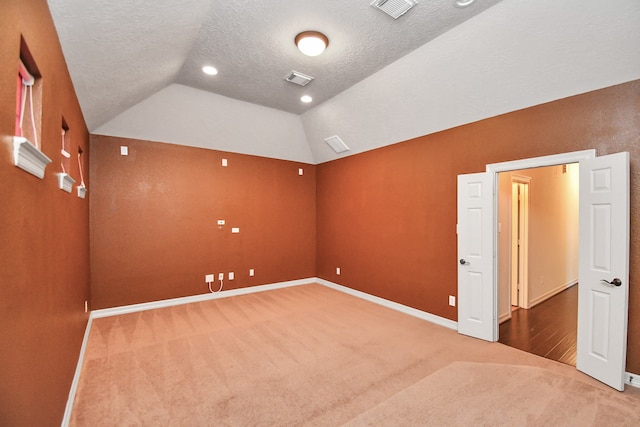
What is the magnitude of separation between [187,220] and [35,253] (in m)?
3.36

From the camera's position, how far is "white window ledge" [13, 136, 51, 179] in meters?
1.12

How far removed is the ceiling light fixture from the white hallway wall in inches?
38.9

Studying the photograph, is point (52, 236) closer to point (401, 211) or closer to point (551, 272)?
point (401, 211)

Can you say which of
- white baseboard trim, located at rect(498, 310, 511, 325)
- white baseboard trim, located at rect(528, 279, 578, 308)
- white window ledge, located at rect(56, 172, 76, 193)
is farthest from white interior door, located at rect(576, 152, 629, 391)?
white window ledge, located at rect(56, 172, 76, 193)

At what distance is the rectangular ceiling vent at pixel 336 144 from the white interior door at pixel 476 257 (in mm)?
2231

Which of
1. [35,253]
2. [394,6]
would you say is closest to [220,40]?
[394,6]

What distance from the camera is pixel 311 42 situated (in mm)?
2734

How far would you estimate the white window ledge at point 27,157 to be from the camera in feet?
3.67

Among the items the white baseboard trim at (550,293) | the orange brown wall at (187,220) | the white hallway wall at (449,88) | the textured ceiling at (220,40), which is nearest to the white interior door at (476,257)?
the white hallway wall at (449,88)

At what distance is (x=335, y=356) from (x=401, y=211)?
2.37 m

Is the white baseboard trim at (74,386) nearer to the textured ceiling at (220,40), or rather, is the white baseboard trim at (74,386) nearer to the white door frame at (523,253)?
the textured ceiling at (220,40)

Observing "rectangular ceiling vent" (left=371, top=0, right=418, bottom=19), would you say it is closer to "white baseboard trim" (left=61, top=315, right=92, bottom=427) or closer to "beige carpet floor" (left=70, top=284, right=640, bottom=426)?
"beige carpet floor" (left=70, top=284, right=640, bottom=426)

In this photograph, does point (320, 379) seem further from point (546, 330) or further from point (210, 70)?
point (210, 70)

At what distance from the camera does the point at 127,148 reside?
4.21m
